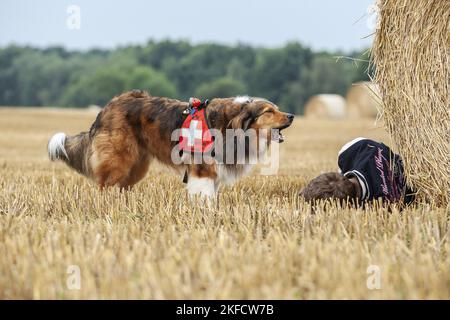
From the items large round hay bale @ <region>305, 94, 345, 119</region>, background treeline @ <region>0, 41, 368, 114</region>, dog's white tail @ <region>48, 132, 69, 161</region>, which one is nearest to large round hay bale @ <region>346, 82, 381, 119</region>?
large round hay bale @ <region>305, 94, 345, 119</region>

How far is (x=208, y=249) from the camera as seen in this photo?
11.9 feet

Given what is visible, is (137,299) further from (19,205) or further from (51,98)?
(51,98)

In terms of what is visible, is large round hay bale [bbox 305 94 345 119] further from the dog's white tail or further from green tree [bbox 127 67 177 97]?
green tree [bbox 127 67 177 97]

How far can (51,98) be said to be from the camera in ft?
188

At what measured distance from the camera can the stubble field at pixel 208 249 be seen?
9.69 ft

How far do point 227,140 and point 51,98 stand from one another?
176ft

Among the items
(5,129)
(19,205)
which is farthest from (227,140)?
→ (5,129)

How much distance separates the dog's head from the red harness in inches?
10.0

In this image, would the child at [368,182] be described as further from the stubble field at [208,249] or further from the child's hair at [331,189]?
the stubble field at [208,249]

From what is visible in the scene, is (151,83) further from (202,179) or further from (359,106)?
(202,179)

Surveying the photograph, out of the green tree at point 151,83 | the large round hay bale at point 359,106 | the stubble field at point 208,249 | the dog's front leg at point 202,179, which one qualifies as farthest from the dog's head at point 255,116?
the green tree at point 151,83

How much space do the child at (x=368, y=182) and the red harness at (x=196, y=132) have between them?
1093 mm

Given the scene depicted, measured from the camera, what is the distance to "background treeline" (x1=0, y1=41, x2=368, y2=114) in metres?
Answer: 50.8

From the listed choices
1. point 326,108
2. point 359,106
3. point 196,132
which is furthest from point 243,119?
point 326,108
